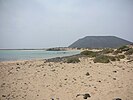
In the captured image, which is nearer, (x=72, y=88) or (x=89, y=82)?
(x=72, y=88)

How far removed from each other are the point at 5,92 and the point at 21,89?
24.7 inches

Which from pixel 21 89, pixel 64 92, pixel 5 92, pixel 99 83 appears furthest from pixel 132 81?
pixel 5 92

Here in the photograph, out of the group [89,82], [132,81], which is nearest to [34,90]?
[89,82]

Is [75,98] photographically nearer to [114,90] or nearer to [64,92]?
[64,92]

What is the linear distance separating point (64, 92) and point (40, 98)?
3.31 feet

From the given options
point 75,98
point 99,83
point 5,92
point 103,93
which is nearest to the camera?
point 75,98

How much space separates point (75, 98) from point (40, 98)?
3.78 ft

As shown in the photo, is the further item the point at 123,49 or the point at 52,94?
the point at 123,49

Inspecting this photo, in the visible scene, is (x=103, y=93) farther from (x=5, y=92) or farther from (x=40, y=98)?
(x=5, y=92)

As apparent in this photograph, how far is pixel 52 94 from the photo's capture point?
6.54 metres

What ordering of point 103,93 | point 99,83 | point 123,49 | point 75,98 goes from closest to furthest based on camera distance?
point 75,98
point 103,93
point 99,83
point 123,49

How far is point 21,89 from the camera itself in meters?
7.32

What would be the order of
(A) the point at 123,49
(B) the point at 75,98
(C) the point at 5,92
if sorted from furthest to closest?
(A) the point at 123,49, (C) the point at 5,92, (B) the point at 75,98

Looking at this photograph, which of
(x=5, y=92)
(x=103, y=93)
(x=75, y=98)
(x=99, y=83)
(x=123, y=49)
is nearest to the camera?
(x=75, y=98)
